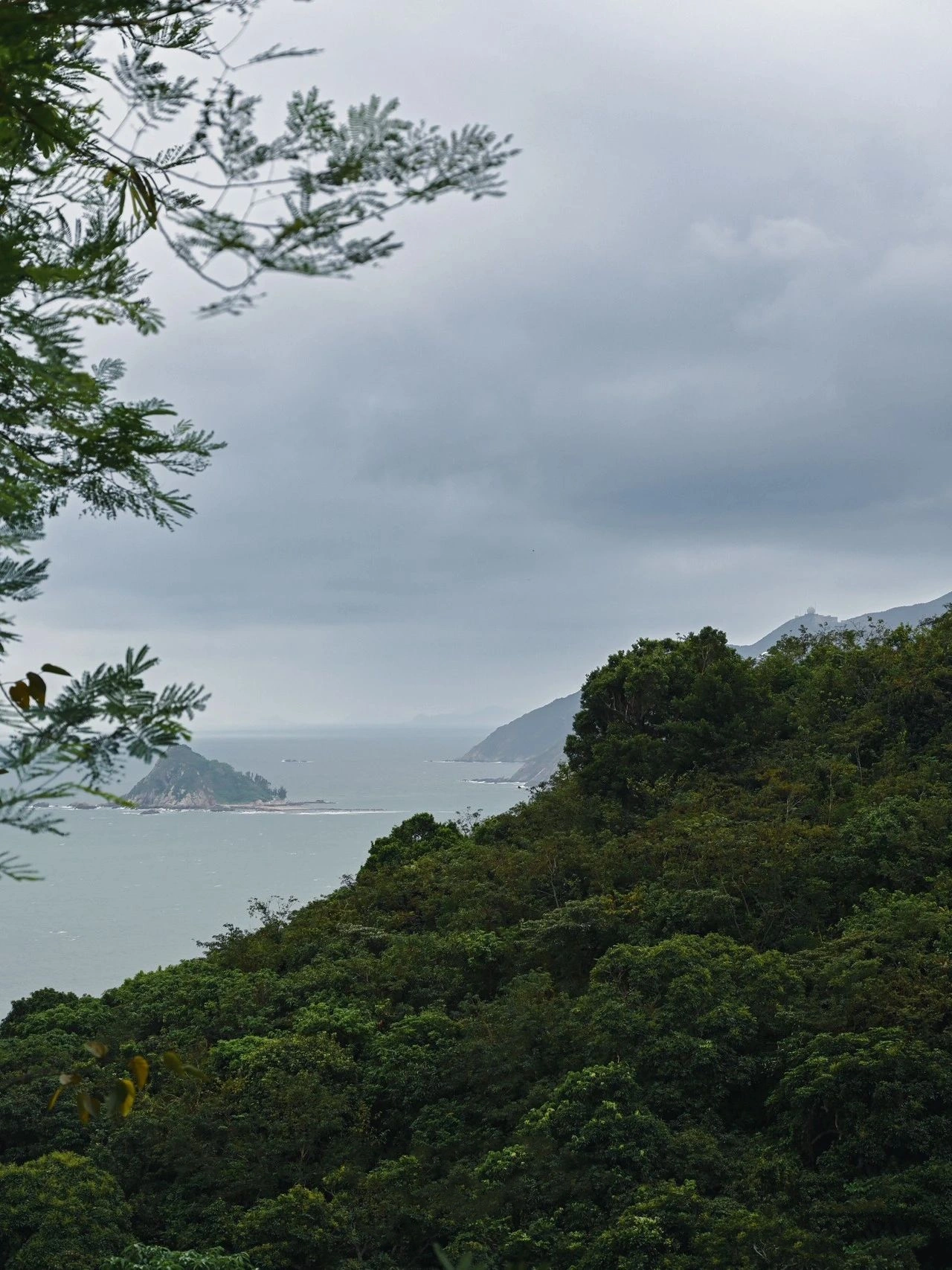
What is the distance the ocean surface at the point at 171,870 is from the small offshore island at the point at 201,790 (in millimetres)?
1845

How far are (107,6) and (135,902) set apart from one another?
31.9m

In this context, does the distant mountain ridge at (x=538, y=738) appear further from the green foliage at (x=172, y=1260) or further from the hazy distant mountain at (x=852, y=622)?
the green foliage at (x=172, y=1260)

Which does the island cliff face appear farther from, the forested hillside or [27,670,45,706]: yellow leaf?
[27,670,45,706]: yellow leaf

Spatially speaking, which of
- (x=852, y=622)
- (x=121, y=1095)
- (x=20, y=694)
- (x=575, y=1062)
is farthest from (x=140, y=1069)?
(x=852, y=622)

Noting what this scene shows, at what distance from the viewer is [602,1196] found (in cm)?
618

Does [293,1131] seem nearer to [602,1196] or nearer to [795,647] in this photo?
[602,1196]

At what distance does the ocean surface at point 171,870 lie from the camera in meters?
23.5

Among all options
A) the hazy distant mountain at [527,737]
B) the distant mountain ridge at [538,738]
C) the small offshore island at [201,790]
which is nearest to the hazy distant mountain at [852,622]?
the distant mountain ridge at [538,738]

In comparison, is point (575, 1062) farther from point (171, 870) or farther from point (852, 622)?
point (171, 870)

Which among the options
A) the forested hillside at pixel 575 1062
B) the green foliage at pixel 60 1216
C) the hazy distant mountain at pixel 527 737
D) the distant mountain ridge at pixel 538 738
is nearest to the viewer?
the forested hillside at pixel 575 1062

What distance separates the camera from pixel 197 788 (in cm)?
6619

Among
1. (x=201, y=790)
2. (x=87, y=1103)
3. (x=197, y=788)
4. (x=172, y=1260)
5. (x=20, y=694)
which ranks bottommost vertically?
(x=172, y=1260)

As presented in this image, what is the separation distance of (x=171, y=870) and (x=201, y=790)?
28.7 metres

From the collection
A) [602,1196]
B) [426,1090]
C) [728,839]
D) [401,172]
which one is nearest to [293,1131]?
[426,1090]
